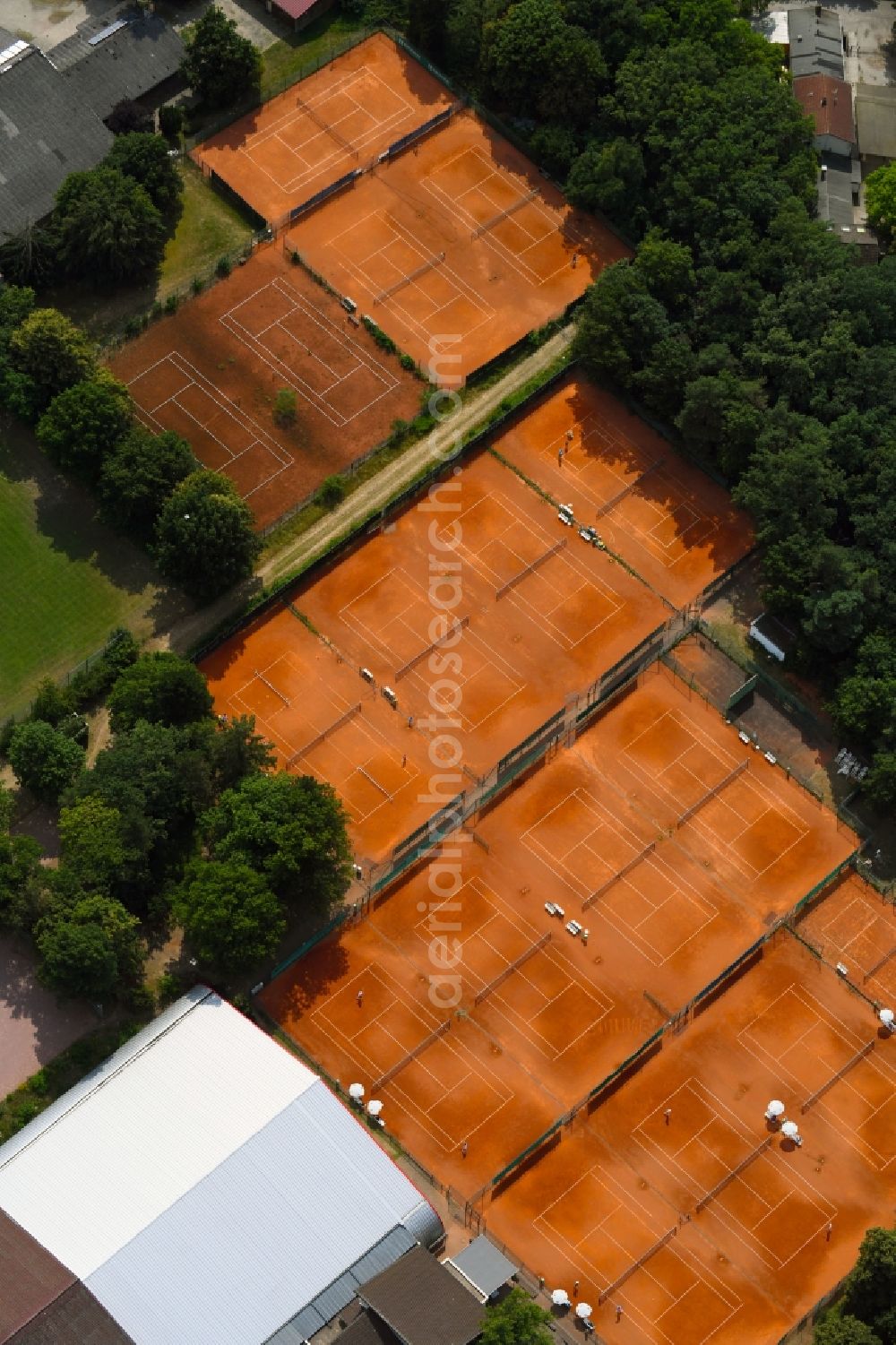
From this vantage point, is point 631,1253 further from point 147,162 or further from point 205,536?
point 147,162

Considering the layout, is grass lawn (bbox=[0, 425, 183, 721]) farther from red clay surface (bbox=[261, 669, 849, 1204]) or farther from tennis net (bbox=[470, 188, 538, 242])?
tennis net (bbox=[470, 188, 538, 242])

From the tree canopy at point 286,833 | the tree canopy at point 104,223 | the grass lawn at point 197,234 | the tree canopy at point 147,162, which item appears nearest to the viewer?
the tree canopy at point 286,833

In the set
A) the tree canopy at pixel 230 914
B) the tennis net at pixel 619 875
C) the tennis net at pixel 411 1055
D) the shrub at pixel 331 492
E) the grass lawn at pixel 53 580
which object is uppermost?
the grass lawn at pixel 53 580

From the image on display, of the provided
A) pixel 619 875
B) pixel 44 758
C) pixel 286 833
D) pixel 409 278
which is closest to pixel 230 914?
pixel 286 833

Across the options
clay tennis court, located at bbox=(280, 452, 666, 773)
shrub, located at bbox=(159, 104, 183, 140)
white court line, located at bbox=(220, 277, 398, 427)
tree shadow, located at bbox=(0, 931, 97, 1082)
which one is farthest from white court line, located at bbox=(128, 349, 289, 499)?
tree shadow, located at bbox=(0, 931, 97, 1082)

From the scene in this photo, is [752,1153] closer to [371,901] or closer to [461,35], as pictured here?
[371,901]

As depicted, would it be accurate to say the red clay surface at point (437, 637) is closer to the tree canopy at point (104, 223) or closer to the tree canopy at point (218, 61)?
the tree canopy at point (104, 223)

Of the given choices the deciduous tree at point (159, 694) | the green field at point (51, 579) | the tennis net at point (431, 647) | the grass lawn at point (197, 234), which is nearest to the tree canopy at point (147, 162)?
the grass lawn at point (197, 234)
